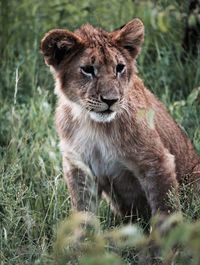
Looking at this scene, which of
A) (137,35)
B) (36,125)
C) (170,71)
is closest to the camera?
(137,35)

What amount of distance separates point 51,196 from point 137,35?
1.22 meters

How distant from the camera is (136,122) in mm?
5250

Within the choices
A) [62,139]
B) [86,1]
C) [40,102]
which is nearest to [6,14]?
[86,1]

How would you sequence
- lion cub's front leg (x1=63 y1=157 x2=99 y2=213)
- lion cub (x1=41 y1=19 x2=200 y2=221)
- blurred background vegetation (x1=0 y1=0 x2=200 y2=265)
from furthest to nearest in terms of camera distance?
lion cub's front leg (x1=63 y1=157 x2=99 y2=213)
lion cub (x1=41 y1=19 x2=200 y2=221)
blurred background vegetation (x1=0 y1=0 x2=200 y2=265)

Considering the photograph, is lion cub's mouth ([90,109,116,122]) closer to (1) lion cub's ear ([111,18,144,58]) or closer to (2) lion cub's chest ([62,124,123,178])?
(2) lion cub's chest ([62,124,123,178])

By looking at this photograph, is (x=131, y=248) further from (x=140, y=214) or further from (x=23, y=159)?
(x=23, y=159)

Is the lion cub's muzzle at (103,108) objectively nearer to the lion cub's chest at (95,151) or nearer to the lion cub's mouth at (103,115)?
the lion cub's mouth at (103,115)

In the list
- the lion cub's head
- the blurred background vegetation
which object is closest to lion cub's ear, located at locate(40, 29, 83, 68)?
the lion cub's head

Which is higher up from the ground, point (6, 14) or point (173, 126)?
point (6, 14)

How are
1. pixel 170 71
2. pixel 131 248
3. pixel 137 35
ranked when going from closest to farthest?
pixel 131 248, pixel 137 35, pixel 170 71

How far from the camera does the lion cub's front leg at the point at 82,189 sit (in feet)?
17.3

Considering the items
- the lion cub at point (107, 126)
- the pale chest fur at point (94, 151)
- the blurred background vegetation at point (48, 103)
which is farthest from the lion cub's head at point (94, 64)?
the blurred background vegetation at point (48, 103)

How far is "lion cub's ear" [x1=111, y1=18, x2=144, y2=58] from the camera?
17.5ft

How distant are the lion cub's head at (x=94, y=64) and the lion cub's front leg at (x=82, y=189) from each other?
0.36m
